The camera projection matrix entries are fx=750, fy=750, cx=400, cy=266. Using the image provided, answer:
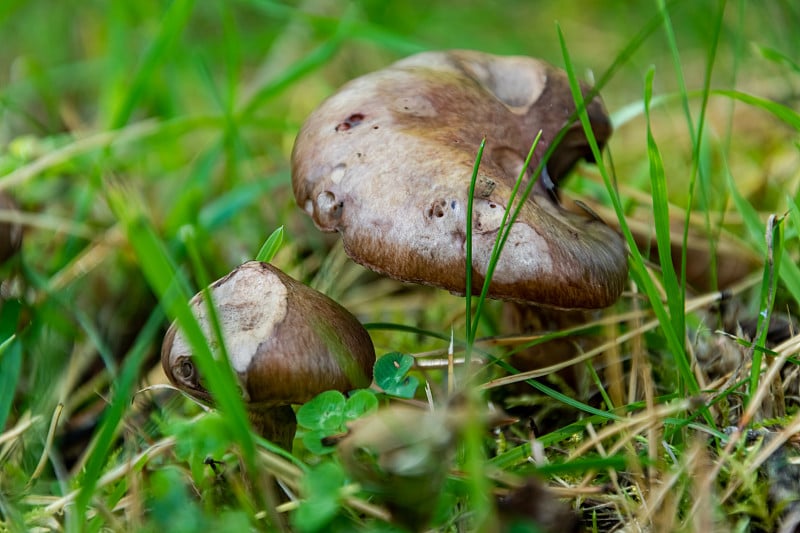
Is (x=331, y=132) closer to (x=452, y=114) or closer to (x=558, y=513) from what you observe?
(x=452, y=114)

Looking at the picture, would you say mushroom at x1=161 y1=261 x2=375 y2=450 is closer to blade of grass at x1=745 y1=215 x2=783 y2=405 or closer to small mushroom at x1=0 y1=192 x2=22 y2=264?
blade of grass at x1=745 y1=215 x2=783 y2=405

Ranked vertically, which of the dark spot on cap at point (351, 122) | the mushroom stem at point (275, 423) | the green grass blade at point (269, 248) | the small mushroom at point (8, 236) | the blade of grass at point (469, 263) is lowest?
the small mushroom at point (8, 236)

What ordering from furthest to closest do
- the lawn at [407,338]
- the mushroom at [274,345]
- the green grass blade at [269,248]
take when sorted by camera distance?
the green grass blade at [269,248]
the mushroom at [274,345]
the lawn at [407,338]

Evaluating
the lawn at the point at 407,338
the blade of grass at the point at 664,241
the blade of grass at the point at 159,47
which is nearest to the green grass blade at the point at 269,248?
the lawn at the point at 407,338

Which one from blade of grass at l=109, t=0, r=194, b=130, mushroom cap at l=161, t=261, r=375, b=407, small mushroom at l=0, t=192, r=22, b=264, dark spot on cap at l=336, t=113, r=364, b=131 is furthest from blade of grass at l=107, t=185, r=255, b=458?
blade of grass at l=109, t=0, r=194, b=130

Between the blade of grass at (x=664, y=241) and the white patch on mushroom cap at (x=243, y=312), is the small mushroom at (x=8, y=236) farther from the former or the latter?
the blade of grass at (x=664, y=241)

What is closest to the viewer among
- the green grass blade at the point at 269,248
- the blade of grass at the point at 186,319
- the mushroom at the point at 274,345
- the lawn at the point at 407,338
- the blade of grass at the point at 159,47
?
the blade of grass at the point at 186,319

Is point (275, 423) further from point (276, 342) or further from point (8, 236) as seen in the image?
point (8, 236)
